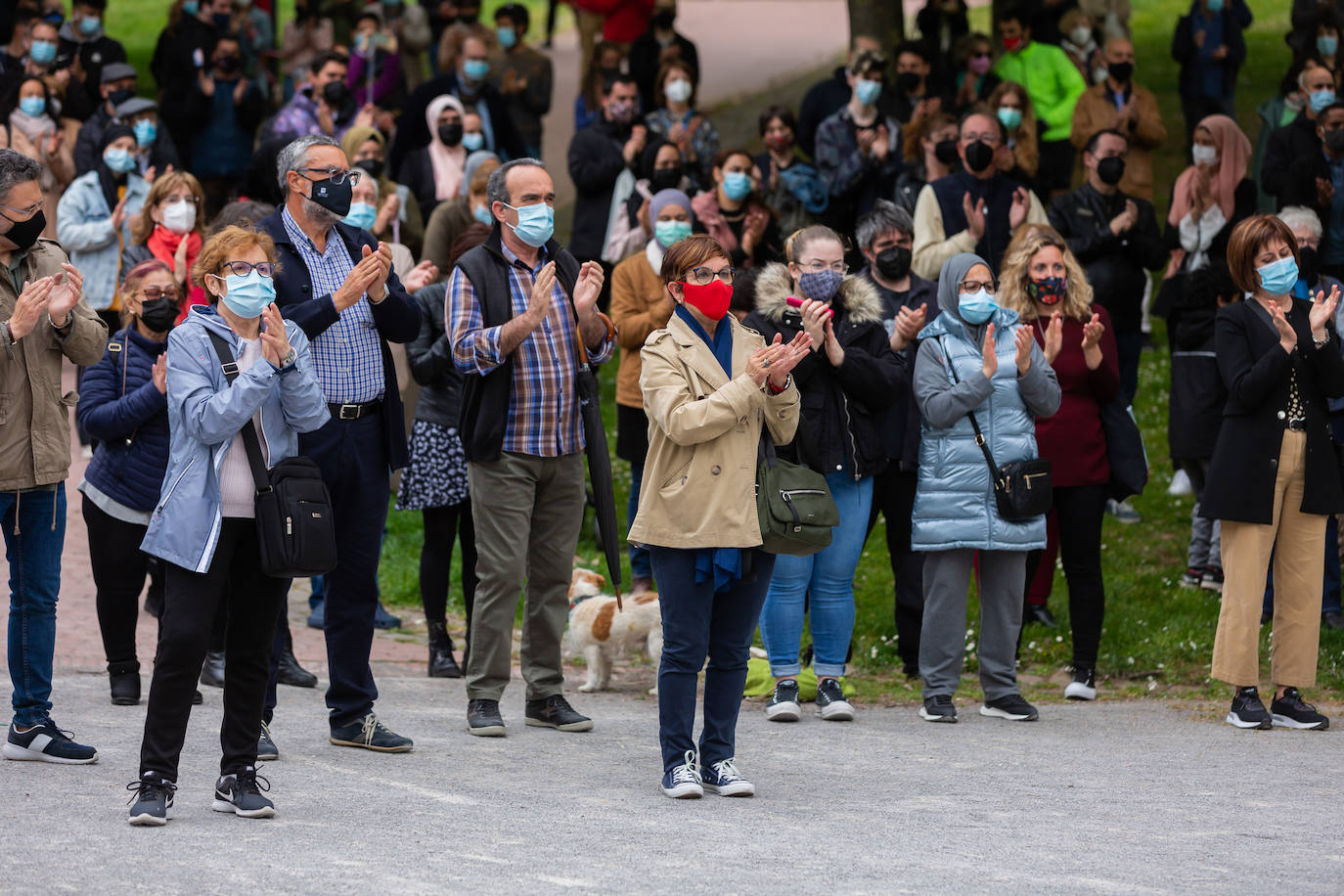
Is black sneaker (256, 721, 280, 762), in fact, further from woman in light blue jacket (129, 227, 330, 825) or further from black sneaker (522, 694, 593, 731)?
black sneaker (522, 694, 593, 731)

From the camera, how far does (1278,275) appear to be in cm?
750

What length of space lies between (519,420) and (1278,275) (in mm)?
3290

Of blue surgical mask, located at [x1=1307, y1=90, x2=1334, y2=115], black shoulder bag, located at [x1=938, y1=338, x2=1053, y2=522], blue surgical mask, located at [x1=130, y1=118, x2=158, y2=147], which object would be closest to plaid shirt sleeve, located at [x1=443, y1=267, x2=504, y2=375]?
black shoulder bag, located at [x1=938, y1=338, x2=1053, y2=522]

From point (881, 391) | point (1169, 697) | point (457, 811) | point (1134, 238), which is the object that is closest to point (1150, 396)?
point (1134, 238)

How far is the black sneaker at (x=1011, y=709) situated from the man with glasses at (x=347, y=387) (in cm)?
271

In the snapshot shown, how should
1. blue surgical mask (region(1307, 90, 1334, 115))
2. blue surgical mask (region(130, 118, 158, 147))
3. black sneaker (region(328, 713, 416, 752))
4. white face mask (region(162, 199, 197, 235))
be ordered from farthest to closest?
blue surgical mask (region(1307, 90, 1334, 115)) → blue surgical mask (region(130, 118, 158, 147)) → white face mask (region(162, 199, 197, 235)) → black sneaker (region(328, 713, 416, 752))

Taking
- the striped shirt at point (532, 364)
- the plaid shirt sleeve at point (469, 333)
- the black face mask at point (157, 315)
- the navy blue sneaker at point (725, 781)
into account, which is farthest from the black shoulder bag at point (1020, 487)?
the black face mask at point (157, 315)

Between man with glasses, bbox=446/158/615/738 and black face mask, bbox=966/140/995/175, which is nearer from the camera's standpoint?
man with glasses, bbox=446/158/615/738

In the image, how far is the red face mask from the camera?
20.7 ft

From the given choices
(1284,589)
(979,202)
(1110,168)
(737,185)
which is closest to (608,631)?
(1284,589)

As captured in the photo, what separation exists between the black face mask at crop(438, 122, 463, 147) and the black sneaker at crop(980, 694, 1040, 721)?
22.5 feet

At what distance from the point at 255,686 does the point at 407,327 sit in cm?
163

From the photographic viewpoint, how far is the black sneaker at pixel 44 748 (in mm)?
6402

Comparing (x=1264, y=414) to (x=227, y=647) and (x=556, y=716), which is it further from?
(x=227, y=647)
